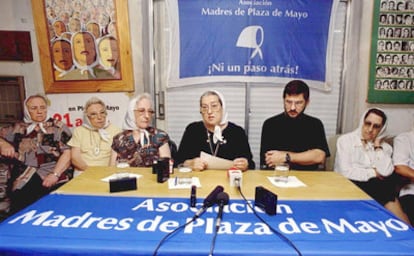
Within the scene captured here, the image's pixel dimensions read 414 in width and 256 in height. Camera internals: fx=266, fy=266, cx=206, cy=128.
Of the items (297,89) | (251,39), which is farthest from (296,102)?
(251,39)

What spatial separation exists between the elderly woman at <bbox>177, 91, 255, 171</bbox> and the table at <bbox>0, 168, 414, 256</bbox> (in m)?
0.74

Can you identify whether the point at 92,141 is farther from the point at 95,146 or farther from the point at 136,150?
the point at 136,150

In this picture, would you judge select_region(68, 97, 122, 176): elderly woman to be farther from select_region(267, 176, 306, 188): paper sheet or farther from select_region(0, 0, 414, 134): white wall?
select_region(267, 176, 306, 188): paper sheet

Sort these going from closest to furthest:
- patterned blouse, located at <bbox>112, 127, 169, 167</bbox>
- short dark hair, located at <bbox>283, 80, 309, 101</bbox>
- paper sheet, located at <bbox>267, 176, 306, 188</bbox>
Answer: paper sheet, located at <bbox>267, 176, 306, 188</bbox>
patterned blouse, located at <bbox>112, 127, 169, 167</bbox>
short dark hair, located at <bbox>283, 80, 309, 101</bbox>

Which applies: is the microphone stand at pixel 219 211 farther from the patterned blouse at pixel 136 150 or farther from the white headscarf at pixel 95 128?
the white headscarf at pixel 95 128

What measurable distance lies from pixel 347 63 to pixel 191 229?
270cm

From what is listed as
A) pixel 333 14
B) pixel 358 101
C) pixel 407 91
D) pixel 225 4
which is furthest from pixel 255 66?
pixel 407 91

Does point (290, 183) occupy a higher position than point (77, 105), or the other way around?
point (77, 105)

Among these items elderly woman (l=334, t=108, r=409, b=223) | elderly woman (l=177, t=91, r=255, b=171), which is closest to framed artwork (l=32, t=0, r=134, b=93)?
elderly woman (l=177, t=91, r=255, b=171)

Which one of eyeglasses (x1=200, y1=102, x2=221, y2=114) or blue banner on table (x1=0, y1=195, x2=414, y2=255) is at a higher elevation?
eyeglasses (x1=200, y1=102, x2=221, y2=114)

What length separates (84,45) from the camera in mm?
2846

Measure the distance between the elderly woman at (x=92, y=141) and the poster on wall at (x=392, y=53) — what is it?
9.17 feet

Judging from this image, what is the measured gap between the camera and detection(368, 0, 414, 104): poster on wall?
2.78m

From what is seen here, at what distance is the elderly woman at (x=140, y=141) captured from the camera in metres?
2.15
